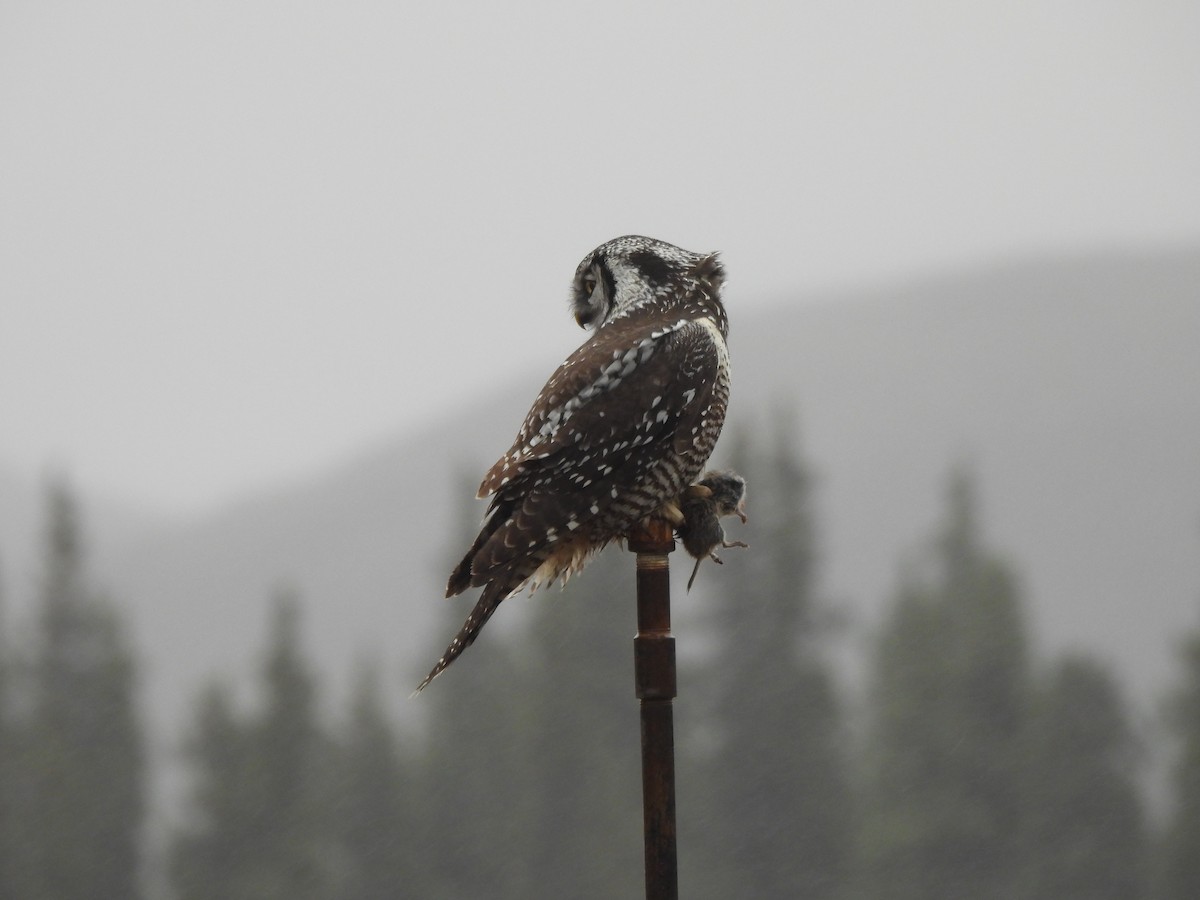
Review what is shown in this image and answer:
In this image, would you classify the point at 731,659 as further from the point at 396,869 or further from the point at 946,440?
the point at 946,440

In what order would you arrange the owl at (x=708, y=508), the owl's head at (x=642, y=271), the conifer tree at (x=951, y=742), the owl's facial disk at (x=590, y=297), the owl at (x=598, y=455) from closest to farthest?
the owl at (x=598, y=455)
the owl at (x=708, y=508)
the owl's head at (x=642, y=271)
the owl's facial disk at (x=590, y=297)
the conifer tree at (x=951, y=742)

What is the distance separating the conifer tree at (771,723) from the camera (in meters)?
34.3

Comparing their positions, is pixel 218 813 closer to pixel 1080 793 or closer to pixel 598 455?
pixel 1080 793

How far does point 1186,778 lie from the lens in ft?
109

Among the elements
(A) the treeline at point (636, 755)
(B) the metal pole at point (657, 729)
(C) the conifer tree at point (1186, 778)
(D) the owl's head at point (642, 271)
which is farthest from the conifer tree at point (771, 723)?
(B) the metal pole at point (657, 729)

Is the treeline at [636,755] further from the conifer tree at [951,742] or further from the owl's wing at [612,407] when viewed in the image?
the owl's wing at [612,407]

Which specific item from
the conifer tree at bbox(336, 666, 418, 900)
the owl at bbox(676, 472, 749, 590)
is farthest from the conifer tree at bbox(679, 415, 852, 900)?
the owl at bbox(676, 472, 749, 590)

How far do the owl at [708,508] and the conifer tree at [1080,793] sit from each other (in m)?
31.9

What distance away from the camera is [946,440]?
110625 mm

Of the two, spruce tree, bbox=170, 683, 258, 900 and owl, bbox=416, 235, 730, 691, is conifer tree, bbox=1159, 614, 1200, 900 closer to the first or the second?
spruce tree, bbox=170, 683, 258, 900

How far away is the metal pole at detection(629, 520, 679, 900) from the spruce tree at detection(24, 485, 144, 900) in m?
29.2

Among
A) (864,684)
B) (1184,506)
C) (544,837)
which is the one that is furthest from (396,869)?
(1184,506)

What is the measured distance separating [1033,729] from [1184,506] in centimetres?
6668

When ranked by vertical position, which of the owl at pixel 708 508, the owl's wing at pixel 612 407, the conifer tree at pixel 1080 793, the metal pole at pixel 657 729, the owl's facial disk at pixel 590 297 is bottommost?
the conifer tree at pixel 1080 793
